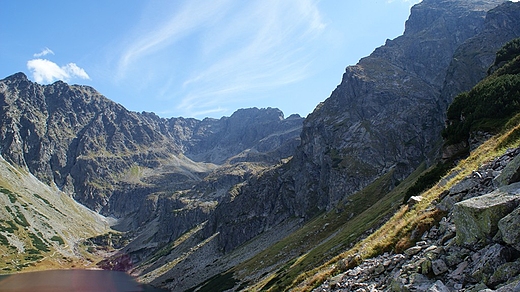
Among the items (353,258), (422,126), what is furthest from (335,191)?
(353,258)

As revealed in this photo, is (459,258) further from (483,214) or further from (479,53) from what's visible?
(479,53)

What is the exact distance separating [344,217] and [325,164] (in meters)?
97.8

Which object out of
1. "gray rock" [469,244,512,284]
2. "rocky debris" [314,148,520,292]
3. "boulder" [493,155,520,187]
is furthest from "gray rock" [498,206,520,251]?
"boulder" [493,155,520,187]

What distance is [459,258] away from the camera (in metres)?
12.0

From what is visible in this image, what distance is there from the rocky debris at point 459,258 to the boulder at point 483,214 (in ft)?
0.11

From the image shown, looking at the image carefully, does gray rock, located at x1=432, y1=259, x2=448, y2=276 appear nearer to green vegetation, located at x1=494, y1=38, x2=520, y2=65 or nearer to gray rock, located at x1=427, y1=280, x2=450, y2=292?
gray rock, located at x1=427, y1=280, x2=450, y2=292

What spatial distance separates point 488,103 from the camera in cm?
4653

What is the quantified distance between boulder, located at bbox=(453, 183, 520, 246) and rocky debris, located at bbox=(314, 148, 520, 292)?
0.11 feet

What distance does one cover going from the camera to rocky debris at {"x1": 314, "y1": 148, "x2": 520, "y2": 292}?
10.0 meters

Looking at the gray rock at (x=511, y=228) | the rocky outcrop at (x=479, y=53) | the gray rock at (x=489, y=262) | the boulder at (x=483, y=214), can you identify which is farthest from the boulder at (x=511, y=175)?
the rocky outcrop at (x=479, y=53)

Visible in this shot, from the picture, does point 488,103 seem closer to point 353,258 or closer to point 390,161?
point 353,258

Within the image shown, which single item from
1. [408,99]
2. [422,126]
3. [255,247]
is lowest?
[255,247]

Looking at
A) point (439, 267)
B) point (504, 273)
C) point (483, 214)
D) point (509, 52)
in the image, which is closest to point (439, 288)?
point (439, 267)

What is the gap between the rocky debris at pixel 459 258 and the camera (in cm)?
1001
